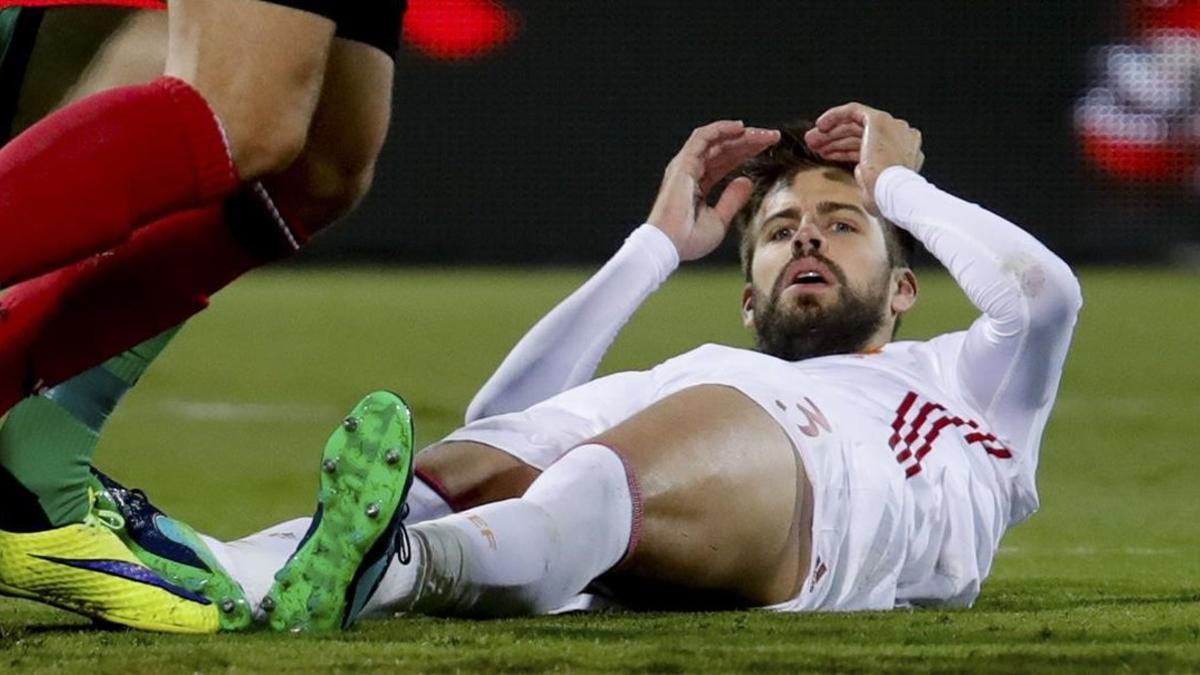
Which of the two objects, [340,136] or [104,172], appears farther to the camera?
[340,136]

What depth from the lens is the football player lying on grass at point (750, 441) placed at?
2.34m

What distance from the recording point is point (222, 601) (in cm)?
Answer: 227

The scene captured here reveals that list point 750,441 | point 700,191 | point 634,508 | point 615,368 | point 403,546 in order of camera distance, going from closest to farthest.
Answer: point 403,546
point 634,508
point 750,441
point 700,191
point 615,368

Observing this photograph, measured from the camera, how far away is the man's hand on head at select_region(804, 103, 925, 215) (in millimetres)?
2955

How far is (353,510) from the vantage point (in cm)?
215

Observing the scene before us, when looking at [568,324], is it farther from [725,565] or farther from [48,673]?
[48,673]

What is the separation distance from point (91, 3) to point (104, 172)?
0.46 meters

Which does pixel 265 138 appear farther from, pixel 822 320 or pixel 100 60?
pixel 822 320

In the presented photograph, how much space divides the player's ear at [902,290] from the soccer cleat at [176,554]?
108 centimetres

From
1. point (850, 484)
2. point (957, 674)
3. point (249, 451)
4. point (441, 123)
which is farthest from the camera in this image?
point (441, 123)

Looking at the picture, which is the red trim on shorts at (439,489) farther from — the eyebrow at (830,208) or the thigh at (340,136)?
→ the eyebrow at (830,208)

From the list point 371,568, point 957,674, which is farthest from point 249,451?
point 957,674

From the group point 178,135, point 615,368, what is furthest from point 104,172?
point 615,368

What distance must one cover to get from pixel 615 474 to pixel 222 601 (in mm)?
436
